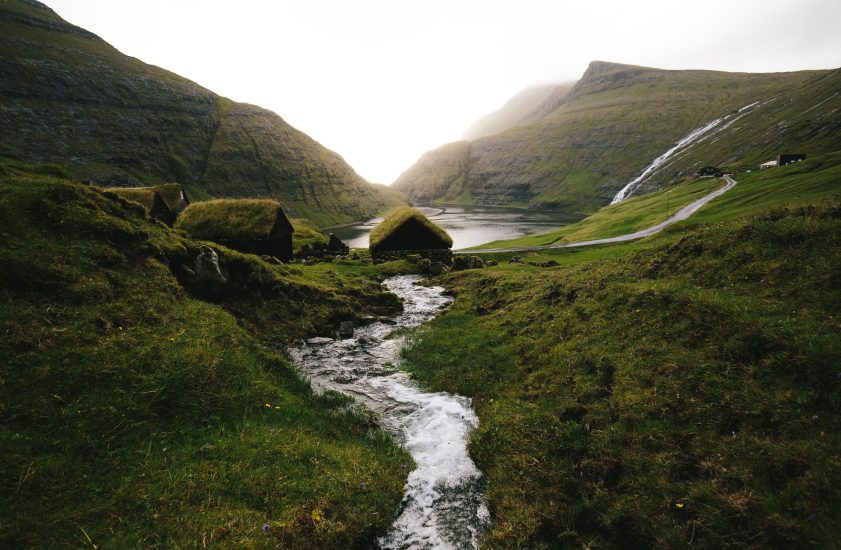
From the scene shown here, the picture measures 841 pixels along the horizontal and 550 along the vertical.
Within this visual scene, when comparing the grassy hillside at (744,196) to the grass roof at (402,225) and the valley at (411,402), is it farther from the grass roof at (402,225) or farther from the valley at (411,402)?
the valley at (411,402)

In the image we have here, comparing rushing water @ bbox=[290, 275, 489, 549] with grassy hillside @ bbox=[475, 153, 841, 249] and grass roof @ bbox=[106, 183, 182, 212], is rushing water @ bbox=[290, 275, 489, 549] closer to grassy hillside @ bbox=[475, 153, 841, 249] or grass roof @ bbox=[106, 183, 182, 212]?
grassy hillside @ bbox=[475, 153, 841, 249]

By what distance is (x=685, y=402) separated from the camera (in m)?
8.70

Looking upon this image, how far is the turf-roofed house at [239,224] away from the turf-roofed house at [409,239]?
563 inches

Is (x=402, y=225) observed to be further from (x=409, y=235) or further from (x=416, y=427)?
(x=416, y=427)

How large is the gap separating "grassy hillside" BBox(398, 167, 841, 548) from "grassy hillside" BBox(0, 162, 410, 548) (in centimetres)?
383

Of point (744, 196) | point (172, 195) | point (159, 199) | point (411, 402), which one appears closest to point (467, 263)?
point (411, 402)

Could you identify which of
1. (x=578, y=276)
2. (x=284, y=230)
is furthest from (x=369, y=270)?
(x=578, y=276)

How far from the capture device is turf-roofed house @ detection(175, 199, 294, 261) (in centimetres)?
3994

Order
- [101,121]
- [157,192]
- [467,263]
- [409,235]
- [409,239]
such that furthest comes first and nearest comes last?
[101,121], [409,239], [409,235], [157,192], [467,263]

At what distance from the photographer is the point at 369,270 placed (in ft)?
131

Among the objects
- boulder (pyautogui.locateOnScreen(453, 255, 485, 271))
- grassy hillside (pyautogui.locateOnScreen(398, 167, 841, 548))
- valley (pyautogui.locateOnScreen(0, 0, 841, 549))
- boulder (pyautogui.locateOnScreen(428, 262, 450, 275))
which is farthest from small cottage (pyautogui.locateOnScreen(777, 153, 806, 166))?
grassy hillside (pyautogui.locateOnScreen(398, 167, 841, 548))

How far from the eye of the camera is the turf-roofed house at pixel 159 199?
44.2m

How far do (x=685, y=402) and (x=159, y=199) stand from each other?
55666 mm

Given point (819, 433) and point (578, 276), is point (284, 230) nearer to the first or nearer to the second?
point (578, 276)
